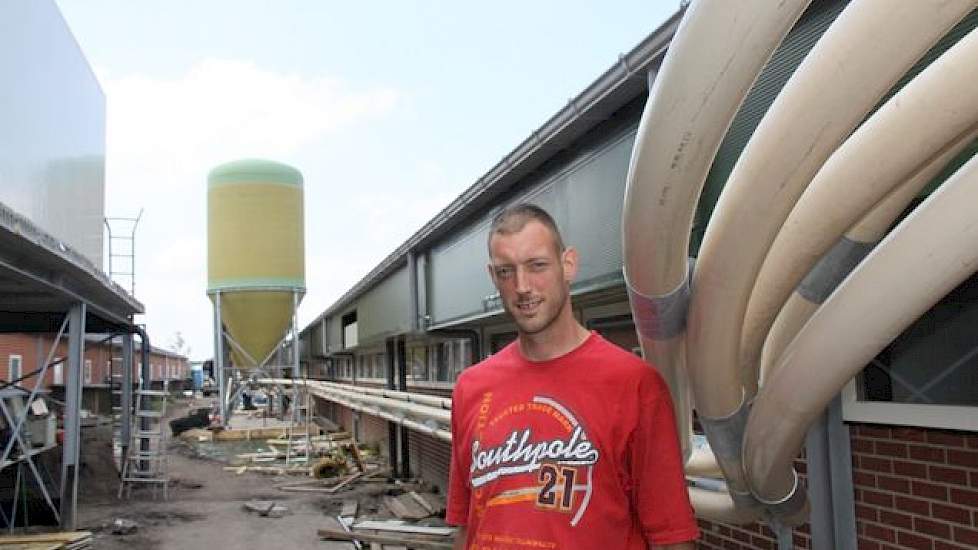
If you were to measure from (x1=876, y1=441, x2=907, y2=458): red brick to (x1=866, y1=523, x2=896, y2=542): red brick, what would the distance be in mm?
357

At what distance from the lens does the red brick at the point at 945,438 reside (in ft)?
11.2

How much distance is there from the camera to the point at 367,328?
666 inches

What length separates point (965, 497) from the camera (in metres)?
3.35

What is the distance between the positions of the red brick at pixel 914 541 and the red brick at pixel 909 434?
437mm

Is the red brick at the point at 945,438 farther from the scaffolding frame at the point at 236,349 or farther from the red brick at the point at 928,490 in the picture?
the scaffolding frame at the point at 236,349

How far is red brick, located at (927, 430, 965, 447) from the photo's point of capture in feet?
11.2

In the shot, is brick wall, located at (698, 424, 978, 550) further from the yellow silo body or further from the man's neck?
the yellow silo body

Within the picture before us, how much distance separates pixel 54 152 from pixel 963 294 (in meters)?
12.9

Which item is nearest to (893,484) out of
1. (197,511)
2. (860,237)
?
(860,237)

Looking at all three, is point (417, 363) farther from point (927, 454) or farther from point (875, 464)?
point (927, 454)

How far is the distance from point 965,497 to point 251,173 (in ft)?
81.3

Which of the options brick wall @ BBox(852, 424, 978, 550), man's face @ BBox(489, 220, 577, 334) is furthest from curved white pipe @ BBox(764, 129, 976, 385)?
brick wall @ BBox(852, 424, 978, 550)

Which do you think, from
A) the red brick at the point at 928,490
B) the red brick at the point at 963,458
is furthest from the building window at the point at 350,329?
the red brick at the point at 963,458

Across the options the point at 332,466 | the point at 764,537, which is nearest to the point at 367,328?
the point at 332,466
